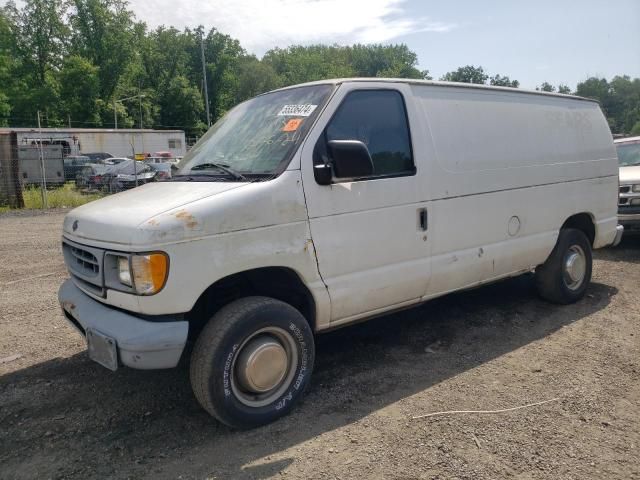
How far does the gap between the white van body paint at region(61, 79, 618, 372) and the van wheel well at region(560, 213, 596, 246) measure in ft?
0.21

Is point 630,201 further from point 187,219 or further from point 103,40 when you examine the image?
point 103,40

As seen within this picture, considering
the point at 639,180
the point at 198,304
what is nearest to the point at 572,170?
the point at 639,180

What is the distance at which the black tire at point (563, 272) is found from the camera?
17.7 ft

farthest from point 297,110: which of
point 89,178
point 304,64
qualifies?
point 304,64

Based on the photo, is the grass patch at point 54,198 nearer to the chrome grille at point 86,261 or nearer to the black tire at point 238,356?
the chrome grille at point 86,261

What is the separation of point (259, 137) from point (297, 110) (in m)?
0.34

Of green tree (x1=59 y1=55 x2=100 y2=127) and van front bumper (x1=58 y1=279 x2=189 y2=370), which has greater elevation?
green tree (x1=59 y1=55 x2=100 y2=127)

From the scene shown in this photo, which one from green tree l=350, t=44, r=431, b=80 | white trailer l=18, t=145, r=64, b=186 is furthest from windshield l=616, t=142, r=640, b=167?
green tree l=350, t=44, r=431, b=80

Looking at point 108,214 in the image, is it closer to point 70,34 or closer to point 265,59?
point 70,34

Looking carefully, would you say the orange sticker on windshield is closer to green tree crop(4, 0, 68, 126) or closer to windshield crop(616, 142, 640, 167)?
windshield crop(616, 142, 640, 167)

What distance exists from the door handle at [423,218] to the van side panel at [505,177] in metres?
0.07

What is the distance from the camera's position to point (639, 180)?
8.04 metres

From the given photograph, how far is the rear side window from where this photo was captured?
12.2 ft

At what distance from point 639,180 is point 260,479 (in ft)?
25.4
